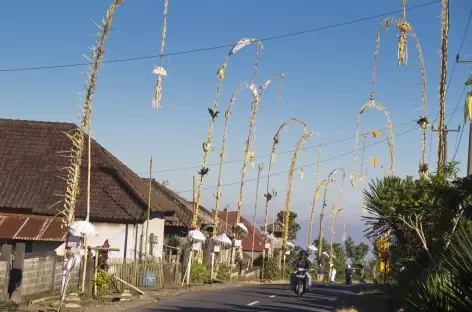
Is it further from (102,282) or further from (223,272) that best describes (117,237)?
(223,272)

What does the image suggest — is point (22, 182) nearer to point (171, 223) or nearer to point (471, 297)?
point (171, 223)

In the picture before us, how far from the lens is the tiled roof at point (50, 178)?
33438mm

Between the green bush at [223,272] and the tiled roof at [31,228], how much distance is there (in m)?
14.2

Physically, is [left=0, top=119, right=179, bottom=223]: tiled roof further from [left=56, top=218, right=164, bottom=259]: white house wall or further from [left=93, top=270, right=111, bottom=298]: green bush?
[left=93, top=270, right=111, bottom=298]: green bush

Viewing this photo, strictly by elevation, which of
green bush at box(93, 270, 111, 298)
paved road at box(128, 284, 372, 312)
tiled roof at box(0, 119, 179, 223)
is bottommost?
paved road at box(128, 284, 372, 312)

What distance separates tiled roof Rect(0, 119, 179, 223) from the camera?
33.4 metres

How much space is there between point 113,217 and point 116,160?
6.30 meters

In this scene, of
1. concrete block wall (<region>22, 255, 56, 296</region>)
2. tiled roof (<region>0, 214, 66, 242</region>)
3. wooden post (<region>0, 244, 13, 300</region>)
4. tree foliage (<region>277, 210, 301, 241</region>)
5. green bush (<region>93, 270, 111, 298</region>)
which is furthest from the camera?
tree foliage (<region>277, 210, 301, 241</region>)

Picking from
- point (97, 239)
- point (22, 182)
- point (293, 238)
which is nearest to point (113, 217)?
point (97, 239)

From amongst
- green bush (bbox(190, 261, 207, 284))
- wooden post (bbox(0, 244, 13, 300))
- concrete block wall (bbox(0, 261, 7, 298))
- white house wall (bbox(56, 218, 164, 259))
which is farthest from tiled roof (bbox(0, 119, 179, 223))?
concrete block wall (bbox(0, 261, 7, 298))

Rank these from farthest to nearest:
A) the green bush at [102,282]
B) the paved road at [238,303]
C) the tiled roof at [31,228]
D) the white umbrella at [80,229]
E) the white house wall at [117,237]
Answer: the white house wall at [117,237], the tiled roof at [31,228], the green bush at [102,282], the paved road at [238,303], the white umbrella at [80,229]

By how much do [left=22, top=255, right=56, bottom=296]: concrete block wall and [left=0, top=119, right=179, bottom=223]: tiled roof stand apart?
911cm

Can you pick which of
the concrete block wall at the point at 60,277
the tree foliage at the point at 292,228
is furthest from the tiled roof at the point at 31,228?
the tree foliage at the point at 292,228

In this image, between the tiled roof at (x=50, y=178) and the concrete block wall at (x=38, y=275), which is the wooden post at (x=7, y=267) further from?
the tiled roof at (x=50, y=178)
